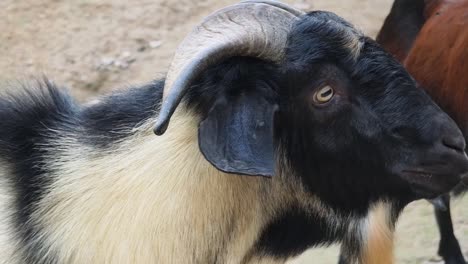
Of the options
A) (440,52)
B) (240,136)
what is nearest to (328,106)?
(240,136)

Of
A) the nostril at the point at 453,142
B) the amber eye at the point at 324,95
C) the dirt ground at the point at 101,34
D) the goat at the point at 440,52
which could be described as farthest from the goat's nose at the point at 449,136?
the dirt ground at the point at 101,34

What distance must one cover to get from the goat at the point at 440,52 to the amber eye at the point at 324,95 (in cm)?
153

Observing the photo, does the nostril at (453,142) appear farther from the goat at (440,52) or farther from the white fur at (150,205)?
the goat at (440,52)

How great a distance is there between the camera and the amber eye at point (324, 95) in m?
2.62

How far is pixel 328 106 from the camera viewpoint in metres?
2.64

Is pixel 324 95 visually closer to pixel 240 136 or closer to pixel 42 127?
pixel 240 136

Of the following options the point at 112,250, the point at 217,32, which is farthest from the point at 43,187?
the point at 217,32

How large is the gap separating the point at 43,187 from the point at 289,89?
879 mm

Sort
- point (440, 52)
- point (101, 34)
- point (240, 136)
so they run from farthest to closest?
point (101, 34) → point (440, 52) → point (240, 136)

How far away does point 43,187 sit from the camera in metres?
2.74

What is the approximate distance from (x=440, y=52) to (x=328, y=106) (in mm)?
1714

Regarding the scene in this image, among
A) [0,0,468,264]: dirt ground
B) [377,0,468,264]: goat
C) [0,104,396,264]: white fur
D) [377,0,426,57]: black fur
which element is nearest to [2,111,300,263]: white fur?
[0,104,396,264]: white fur

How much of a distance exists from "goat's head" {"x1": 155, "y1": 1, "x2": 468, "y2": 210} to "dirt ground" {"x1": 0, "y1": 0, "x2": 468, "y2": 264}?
4013 millimetres

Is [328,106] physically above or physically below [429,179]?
above
